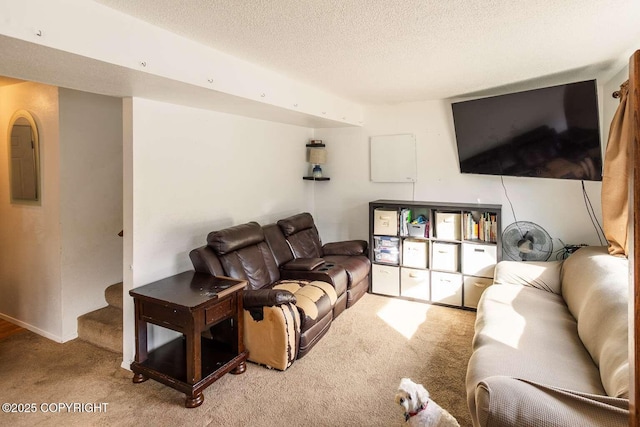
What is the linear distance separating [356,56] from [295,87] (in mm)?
907

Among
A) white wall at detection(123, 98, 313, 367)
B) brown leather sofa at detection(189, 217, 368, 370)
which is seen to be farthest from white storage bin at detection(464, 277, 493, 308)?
white wall at detection(123, 98, 313, 367)

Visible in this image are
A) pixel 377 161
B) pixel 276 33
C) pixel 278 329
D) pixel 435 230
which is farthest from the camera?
pixel 377 161

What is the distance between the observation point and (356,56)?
264cm

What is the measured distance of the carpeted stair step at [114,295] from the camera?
133 inches

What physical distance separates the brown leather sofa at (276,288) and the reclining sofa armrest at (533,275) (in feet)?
4.92

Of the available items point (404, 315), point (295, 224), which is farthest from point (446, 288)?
point (295, 224)

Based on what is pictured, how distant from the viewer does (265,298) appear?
103 inches

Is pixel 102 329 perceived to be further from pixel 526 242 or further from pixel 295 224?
pixel 526 242

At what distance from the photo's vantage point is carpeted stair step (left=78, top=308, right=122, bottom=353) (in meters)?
3.01

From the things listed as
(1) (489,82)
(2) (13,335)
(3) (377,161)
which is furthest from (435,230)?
(2) (13,335)

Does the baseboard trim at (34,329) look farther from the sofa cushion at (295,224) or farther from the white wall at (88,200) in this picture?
the sofa cushion at (295,224)

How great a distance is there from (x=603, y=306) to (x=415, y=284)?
2095mm

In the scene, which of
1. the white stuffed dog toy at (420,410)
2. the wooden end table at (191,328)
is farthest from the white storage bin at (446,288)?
the white stuffed dog toy at (420,410)

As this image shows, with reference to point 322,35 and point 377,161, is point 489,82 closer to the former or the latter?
point 377,161
